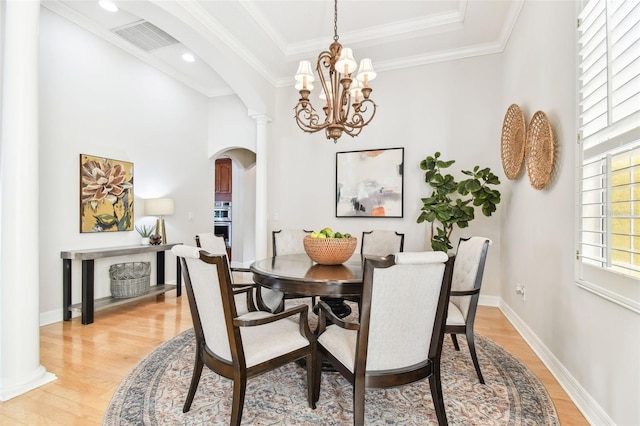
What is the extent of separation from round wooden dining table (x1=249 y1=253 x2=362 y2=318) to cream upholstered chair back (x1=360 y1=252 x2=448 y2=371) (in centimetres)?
39

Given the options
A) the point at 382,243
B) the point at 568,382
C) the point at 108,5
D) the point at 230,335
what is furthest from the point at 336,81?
the point at 568,382

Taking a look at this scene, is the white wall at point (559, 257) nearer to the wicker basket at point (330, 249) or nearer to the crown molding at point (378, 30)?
the crown molding at point (378, 30)

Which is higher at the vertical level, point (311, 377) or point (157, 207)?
point (157, 207)

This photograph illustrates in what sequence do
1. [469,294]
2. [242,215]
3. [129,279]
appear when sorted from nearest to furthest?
[469,294], [129,279], [242,215]

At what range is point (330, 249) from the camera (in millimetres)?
2283

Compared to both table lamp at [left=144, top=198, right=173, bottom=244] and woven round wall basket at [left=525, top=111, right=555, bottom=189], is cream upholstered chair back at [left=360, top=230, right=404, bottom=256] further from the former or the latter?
table lamp at [left=144, top=198, right=173, bottom=244]

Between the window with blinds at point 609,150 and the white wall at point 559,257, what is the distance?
0.44ft

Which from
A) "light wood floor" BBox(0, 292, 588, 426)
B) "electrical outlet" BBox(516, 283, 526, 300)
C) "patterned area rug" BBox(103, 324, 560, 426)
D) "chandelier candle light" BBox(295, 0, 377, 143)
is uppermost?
"chandelier candle light" BBox(295, 0, 377, 143)

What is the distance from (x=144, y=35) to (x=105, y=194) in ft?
6.61

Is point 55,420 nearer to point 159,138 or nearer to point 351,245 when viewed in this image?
point 351,245

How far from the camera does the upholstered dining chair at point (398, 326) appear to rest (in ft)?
4.67

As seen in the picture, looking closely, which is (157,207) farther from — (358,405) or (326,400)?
(358,405)

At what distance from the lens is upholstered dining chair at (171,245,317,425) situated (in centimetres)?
153

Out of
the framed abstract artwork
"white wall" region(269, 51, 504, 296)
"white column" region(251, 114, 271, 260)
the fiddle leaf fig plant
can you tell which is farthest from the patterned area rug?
"white column" region(251, 114, 271, 260)
